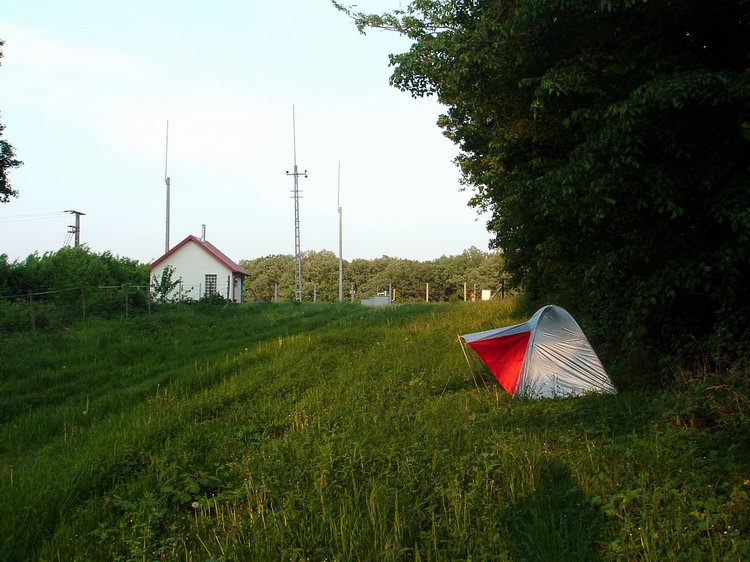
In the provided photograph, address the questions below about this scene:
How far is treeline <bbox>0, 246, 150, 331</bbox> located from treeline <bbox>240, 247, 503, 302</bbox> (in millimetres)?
42915

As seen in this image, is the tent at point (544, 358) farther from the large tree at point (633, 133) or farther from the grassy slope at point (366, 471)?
the large tree at point (633, 133)

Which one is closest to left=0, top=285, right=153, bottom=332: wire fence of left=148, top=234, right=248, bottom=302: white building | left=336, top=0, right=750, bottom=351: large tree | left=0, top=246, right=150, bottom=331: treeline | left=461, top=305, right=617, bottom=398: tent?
left=0, top=246, right=150, bottom=331: treeline

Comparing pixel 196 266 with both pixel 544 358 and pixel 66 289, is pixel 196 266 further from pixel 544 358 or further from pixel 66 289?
pixel 544 358

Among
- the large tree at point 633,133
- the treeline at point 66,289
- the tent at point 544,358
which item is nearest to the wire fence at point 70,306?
the treeline at point 66,289

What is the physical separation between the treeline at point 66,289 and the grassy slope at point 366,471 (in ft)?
21.1

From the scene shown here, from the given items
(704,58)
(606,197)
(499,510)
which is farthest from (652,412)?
(704,58)

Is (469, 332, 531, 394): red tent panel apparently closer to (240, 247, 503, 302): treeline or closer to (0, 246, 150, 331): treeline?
(0, 246, 150, 331): treeline

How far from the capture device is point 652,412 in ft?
22.7

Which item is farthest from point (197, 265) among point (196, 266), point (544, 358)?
point (544, 358)

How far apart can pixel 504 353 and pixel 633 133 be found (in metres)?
4.20

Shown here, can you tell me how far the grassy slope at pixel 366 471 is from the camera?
4398 mm

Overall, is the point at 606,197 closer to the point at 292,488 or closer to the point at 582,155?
the point at 582,155

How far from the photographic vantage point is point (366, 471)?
5.77m

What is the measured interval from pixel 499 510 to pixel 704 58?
6434 mm
